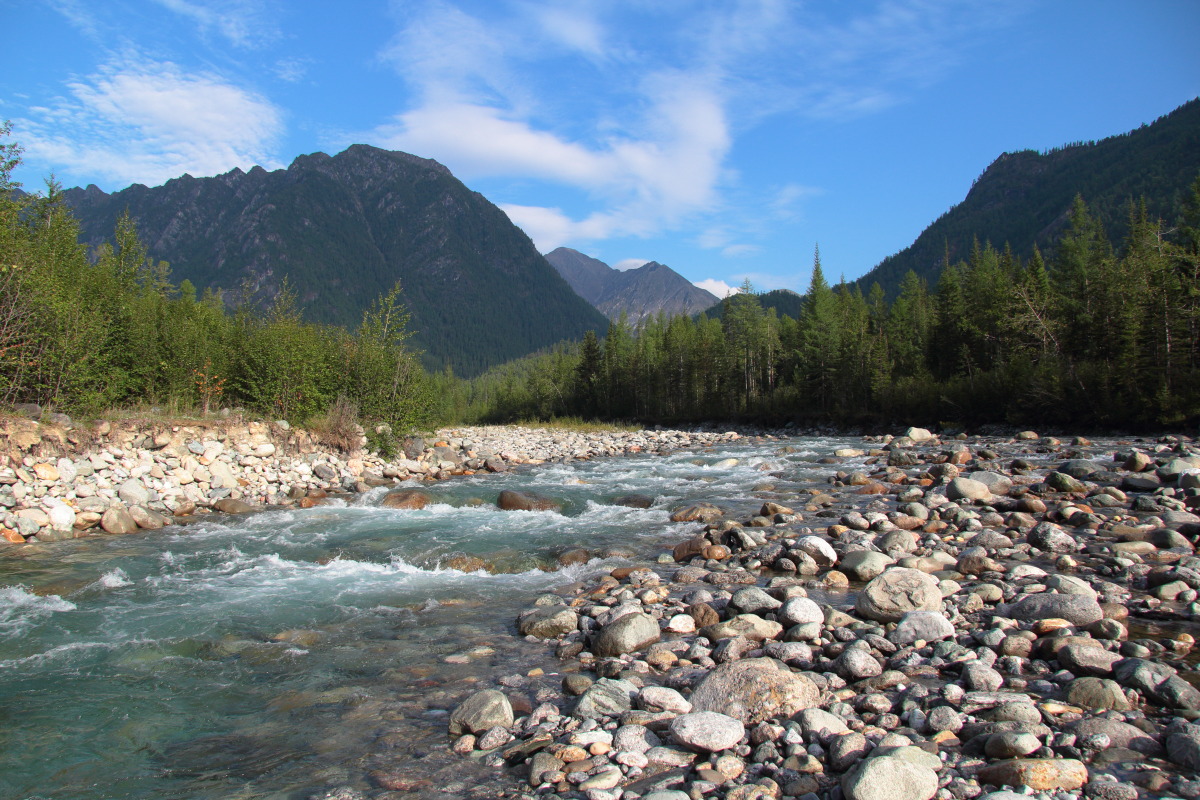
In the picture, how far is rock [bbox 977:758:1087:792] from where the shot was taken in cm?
362

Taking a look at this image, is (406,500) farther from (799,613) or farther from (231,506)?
(799,613)

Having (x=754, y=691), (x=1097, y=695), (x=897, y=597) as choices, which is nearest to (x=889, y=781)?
(x=754, y=691)

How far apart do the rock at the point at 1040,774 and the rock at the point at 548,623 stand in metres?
4.48

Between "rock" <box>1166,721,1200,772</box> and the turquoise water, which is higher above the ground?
"rock" <box>1166,721,1200,772</box>

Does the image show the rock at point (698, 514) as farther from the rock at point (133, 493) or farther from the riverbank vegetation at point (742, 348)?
the riverbank vegetation at point (742, 348)

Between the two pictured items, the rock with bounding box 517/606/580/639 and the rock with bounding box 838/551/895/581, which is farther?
the rock with bounding box 838/551/895/581

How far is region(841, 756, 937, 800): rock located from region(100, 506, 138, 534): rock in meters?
14.3

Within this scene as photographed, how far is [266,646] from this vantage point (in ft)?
22.9

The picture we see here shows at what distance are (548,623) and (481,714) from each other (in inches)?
89.6

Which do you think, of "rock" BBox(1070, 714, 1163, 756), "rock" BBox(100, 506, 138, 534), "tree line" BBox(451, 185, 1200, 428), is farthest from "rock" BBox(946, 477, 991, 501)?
"tree line" BBox(451, 185, 1200, 428)

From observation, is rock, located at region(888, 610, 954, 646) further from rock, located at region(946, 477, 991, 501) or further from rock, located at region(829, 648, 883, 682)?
rock, located at region(946, 477, 991, 501)

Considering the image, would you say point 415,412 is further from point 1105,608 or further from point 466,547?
point 1105,608

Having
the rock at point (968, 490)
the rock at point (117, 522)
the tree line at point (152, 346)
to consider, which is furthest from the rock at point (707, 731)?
the tree line at point (152, 346)

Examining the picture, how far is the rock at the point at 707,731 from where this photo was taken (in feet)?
14.4
